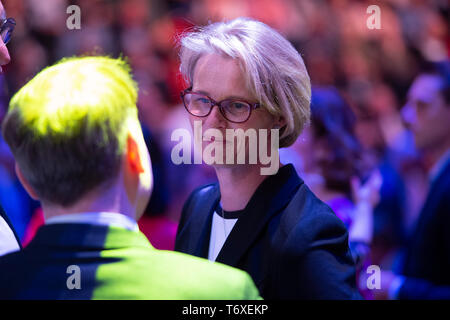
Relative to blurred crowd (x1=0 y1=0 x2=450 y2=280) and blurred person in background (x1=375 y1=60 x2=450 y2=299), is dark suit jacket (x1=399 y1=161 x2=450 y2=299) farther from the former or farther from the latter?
blurred crowd (x1=0 y1=0 x2=450 y2=280)

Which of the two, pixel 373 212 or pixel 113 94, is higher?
pixel 113 94

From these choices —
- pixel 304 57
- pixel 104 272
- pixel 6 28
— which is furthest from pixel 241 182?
pixel 304 57

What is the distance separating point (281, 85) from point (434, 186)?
1.35 meters

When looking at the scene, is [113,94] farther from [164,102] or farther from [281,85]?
[164,102]

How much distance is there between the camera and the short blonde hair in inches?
66.9

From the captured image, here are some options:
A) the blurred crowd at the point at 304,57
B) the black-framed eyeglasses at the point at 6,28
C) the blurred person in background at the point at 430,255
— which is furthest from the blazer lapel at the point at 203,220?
the blurred crowd at the point at 304,57

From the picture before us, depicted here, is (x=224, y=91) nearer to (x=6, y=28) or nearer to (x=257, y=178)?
(x=257, y=178)

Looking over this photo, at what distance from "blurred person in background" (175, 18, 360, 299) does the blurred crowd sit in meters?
1.54

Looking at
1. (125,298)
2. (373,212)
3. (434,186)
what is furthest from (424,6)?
(125,298)

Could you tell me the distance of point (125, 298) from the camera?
3.91 ft

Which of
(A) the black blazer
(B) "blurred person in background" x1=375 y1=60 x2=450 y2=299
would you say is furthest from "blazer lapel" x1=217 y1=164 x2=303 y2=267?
(B) "blurred person in background" x1=375 y1=60 x2=450 y2=299

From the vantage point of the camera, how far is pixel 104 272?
1200 mm

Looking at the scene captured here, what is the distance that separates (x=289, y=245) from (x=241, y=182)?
0.34 m

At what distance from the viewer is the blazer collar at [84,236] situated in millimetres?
1220
